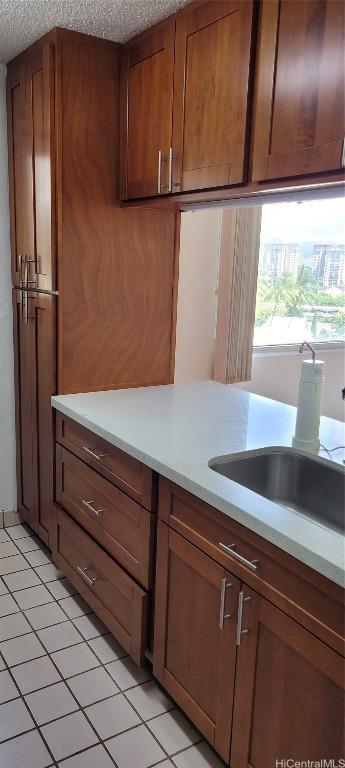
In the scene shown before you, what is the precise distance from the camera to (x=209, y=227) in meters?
2.74

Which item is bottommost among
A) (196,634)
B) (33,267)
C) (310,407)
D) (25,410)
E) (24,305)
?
(196,634)

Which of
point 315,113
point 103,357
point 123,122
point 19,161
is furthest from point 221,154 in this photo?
point 19,161

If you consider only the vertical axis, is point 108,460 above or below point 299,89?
below

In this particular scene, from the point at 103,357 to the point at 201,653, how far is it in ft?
4.09

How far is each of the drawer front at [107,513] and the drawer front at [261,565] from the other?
0.18 meters

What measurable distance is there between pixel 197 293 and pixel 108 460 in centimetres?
123

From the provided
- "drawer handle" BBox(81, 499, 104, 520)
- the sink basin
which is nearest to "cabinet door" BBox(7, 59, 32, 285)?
"drawer handle" BBox(81, 499, 104, 520)

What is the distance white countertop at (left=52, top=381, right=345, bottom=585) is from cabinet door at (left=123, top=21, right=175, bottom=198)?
0.79 metres

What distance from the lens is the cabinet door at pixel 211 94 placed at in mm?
1520

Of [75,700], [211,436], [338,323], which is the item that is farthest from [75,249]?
[338,323]

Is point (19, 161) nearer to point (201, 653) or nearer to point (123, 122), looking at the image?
point (123, 122)

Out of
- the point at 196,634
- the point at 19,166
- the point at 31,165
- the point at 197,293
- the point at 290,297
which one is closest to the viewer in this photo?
the point at 196,634

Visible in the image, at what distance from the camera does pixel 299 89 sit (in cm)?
134

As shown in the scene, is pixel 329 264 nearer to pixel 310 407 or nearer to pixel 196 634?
pixel 310 407
